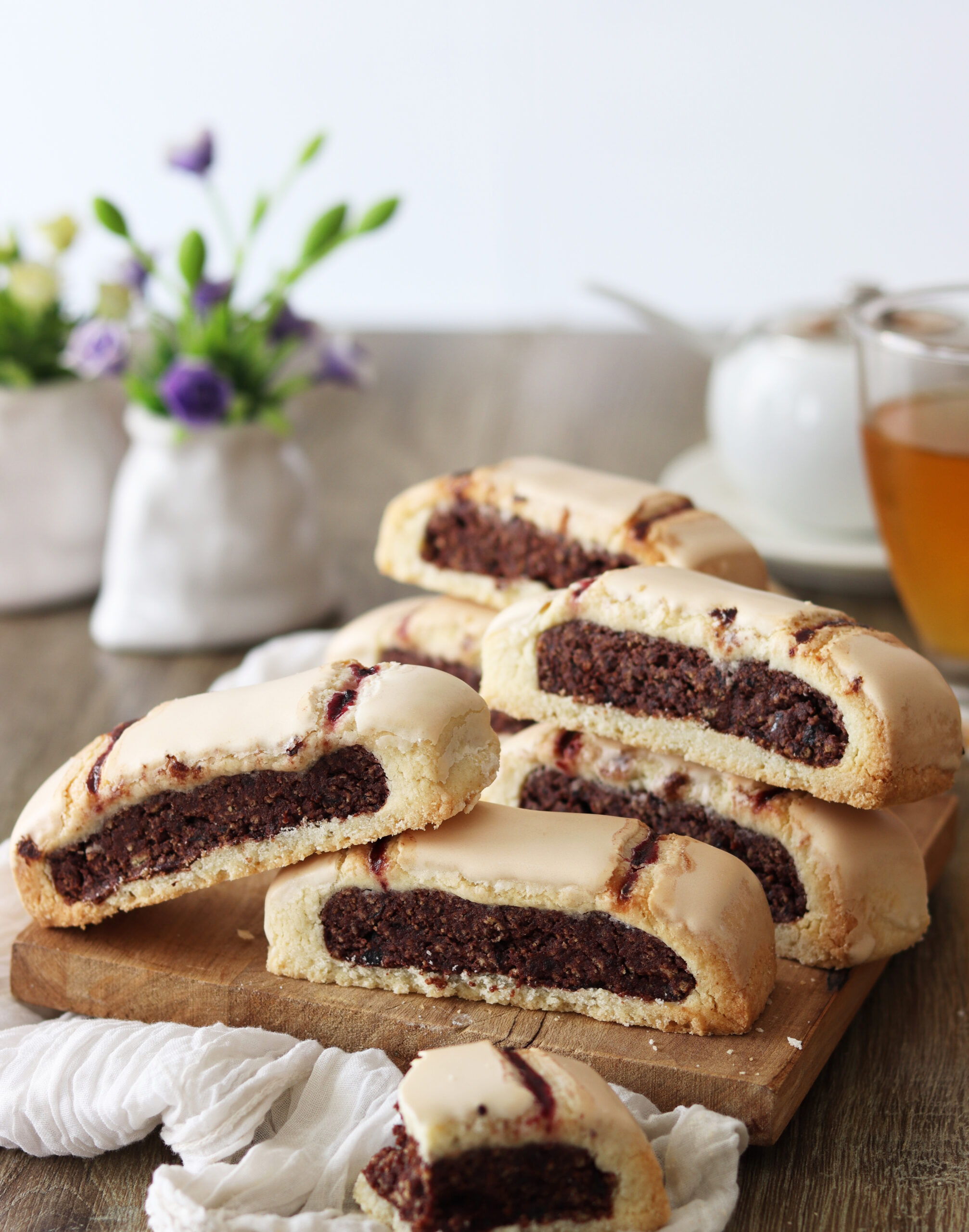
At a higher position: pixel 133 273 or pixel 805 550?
pixel 133 273

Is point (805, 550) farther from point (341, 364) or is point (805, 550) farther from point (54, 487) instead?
point (54, 487)

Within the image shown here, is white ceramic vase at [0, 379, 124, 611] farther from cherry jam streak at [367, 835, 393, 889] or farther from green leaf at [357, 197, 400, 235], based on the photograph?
cherry jam streak at [367, 835, 393, 889]

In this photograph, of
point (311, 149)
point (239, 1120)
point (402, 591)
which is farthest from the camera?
point (402, 591)

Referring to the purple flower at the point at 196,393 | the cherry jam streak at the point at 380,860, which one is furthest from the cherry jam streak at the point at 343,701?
the purple flower at the point at 196,393

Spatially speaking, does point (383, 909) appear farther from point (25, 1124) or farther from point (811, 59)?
point (811, 59)

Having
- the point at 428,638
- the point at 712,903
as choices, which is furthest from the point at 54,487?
the point at 712,903
